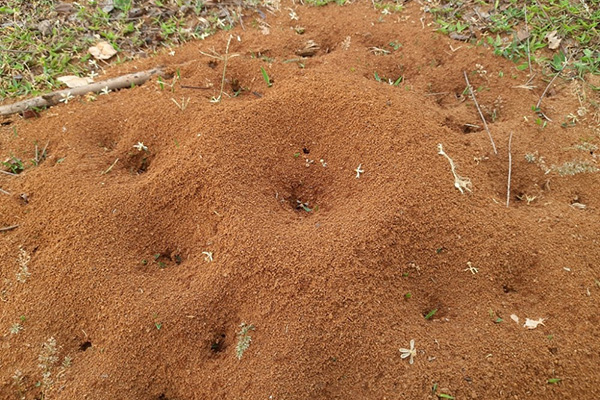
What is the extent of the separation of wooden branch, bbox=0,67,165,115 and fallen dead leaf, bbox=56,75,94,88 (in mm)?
131

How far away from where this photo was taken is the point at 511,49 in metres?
3.03

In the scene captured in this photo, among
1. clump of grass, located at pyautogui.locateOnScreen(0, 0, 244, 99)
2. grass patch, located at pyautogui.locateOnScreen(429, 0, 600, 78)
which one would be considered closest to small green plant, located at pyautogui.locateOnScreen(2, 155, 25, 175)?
clump of grass, located at pyautogui.locateOnScreen(0, 0, 244, 99)

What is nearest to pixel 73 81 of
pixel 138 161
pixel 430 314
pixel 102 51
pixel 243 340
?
pixel 102 51

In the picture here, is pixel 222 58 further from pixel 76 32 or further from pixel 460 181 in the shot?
pixel 460 181

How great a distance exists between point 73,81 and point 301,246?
7.27ft

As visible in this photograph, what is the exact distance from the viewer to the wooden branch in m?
2.79

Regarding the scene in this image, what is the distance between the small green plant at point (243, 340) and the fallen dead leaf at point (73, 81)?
217 cm

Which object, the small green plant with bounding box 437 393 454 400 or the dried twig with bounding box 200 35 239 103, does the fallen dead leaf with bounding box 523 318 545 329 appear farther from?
the dried twig with bounding box 200 35 239 103

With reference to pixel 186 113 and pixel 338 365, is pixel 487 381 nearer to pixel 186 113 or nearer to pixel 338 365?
pixel 338 365

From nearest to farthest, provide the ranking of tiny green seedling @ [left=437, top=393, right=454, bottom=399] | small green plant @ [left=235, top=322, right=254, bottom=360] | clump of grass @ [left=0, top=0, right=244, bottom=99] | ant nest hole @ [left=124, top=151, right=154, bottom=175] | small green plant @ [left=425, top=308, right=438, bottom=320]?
tiny green seedling @ [left=437, top=393, right=454, bottom=399], small green plant @ [left=235, top=322, right=254, bottom=360], small green plant @ [left=425, top=308, right=438, bottom=320], ant nest hole @ [left=124, top=151, right=154, bottom=175], clump of grass @ [left=0, top=0, right=244, bottom=99]

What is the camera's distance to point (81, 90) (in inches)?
111

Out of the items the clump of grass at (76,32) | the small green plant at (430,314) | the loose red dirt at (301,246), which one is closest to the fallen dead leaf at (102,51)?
the clump of grass at (76,32)

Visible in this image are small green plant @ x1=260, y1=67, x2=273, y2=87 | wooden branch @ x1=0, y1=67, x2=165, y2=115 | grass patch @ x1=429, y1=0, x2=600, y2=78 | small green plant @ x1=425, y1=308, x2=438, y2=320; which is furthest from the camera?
grass patch @ x1=429, y1=0, x2=600, y2=78

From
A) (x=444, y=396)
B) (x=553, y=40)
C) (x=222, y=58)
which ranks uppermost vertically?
(x=553, y=40)
